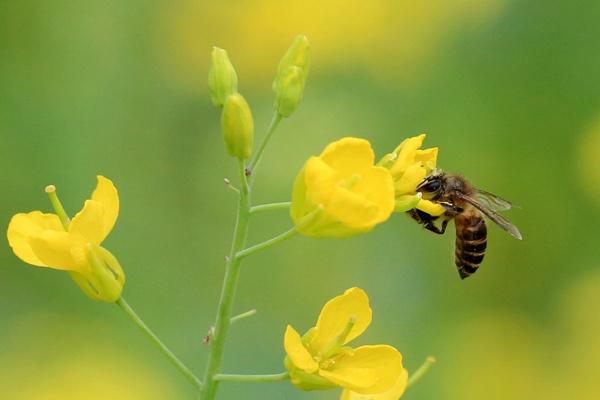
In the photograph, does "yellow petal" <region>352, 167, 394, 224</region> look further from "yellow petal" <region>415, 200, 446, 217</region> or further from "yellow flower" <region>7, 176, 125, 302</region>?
"yellow flower" <region>7, 176, 125, 302</region>

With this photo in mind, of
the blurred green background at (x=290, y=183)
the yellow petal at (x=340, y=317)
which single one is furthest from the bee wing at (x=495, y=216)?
the blurred green background at (x=290, y=183)

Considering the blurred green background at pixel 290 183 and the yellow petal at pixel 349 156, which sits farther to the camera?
the blurred green background at pixel 290 183

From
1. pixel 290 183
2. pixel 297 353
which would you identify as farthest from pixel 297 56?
pixel 290 183

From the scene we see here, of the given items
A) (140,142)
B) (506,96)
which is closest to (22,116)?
(140,142)

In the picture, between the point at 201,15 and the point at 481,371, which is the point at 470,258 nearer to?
the point at 481,371

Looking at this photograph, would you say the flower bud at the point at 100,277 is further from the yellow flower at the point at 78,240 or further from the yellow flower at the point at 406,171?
the yellow flower at the point at 406,171

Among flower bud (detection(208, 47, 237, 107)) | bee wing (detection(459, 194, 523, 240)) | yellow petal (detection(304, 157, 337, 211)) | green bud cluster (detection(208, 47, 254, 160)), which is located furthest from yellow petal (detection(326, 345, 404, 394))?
bee wing (detection(459, 194, 523, 240))
